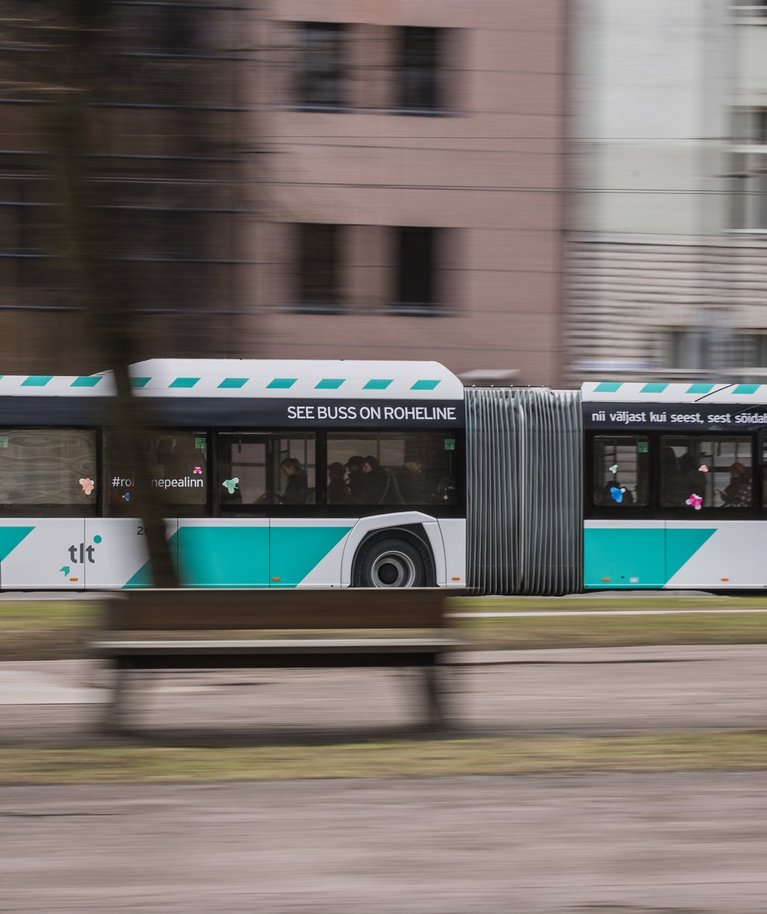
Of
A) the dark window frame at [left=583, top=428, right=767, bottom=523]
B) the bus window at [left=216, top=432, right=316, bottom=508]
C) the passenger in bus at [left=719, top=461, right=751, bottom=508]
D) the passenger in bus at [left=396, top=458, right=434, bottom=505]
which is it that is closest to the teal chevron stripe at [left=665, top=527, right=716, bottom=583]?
the dark window frame at [left=583, top=428, right=767, bottom=523]

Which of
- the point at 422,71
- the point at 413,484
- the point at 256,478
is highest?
the point at 422,71

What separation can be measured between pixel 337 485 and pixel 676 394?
4.57 m

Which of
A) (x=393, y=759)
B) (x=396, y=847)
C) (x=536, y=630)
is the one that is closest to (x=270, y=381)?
(x=536, y=630)

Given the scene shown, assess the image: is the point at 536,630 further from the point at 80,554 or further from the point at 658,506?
the point at 80,554

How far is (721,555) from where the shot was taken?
19.4m

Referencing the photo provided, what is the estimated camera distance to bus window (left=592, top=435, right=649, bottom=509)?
63.5 ft

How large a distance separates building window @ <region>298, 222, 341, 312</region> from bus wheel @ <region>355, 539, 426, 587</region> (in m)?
7.53

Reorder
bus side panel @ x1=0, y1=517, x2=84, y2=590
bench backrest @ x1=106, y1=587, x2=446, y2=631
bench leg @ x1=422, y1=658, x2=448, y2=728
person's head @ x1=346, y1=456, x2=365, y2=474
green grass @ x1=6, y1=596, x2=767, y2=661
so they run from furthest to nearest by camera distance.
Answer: person's head @ x1=346, y1=456, x2=365, y2=474 → bus side panel @ x1=0, y1=517, x2=84, y2=590 → green grass @ x1=6, y1=596, x2=767, y2=661 → bench leg @ x1=422, y1=658, x2=448, y2=728 → bench backrest @ x1=106, y1=587, x2=446, y2=631

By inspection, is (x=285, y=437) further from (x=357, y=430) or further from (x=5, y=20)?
(x=5, y=20)

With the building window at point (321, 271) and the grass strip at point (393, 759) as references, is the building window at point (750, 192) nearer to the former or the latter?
the building window at point (321, 271)

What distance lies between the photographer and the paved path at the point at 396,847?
15.9ft

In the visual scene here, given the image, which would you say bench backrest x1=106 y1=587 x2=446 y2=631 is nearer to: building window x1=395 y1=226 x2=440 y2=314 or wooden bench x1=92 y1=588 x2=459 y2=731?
wooden bench x1=92 y1=588 x2=459 y2=731

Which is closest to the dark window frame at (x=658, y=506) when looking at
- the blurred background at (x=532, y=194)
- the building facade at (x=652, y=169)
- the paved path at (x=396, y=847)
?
the blurred background at (x=532, y=194)

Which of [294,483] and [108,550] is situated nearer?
[108,550]
